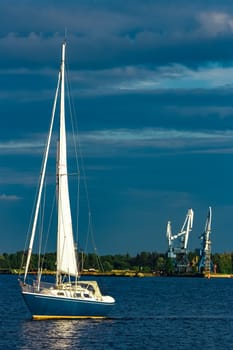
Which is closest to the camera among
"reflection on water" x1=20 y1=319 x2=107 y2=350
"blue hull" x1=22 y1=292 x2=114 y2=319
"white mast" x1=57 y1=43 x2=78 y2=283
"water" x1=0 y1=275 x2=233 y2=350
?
"reflection on water" x1=20 y1=319 x2=107 y2=350

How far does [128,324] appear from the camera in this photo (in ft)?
234

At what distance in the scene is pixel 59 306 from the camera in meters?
64.8

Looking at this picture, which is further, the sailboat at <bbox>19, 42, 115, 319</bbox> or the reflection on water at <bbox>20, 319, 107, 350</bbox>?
the sailboat at <bbox>19, 42, 115, 319</bbox>

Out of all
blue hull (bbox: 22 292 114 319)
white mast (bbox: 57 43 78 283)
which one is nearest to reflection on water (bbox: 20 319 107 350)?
blue hull (bbox: 22 292 114 319)

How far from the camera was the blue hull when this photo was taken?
64.4m

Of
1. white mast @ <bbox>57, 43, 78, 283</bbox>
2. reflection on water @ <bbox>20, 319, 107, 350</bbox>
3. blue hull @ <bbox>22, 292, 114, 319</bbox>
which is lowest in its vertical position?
reflection on water @ <bbox>20, 319, 107, 350</bbox>

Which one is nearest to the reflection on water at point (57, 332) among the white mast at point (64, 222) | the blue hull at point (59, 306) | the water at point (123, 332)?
the water at point (123, 332)

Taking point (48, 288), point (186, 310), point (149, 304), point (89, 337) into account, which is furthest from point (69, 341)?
point (149, 304)

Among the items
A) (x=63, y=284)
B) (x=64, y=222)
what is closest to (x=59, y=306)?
(x=63, y=284)

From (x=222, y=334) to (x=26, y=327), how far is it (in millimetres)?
11766

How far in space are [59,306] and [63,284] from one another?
150 centimetres

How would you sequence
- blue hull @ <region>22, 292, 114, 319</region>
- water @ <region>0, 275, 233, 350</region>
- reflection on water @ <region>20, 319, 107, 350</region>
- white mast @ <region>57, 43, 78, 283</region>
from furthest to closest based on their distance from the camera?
white mast @ <region>57, 43, 78, 283</region>
blue hull @ <region>22, 292, 114, 319</region>
water @ <region>0, 275, 233, 350</region>
reflection on water @ <region>20, 319, 107, 350</region>

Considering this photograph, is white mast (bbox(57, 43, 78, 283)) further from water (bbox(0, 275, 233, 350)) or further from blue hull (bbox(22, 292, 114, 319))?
water (bbox(0, 275, 233, 350))

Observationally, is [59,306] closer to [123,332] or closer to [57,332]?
[57,332]
